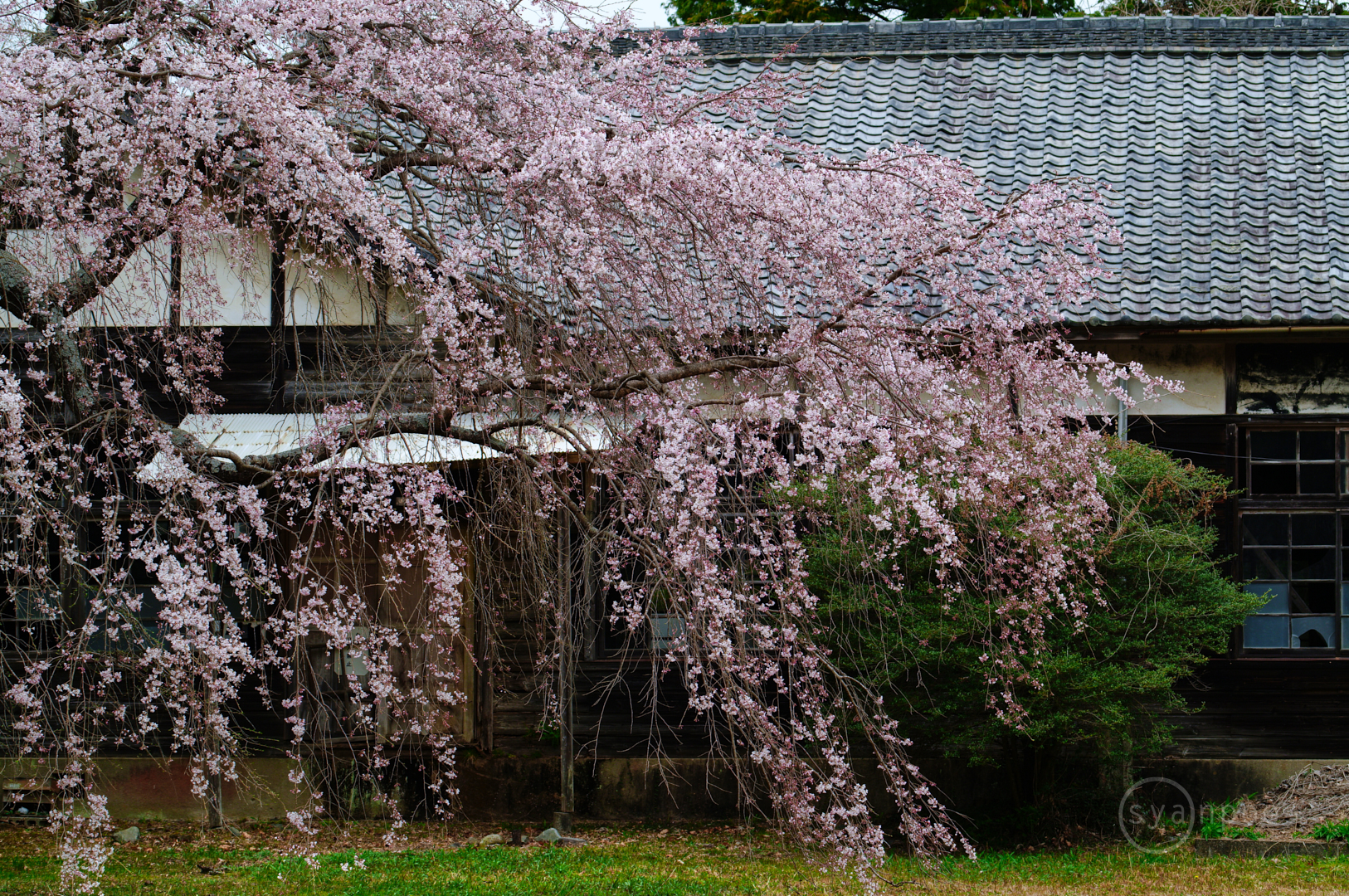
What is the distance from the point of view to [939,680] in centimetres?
738

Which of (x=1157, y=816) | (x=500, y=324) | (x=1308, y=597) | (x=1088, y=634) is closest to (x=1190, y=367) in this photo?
(x=1308, y=597)

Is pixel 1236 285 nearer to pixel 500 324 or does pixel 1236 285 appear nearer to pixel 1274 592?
pixel 1274 592

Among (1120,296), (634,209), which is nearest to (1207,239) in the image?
(1120,296)

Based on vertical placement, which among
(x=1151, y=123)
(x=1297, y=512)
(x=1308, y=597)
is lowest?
(x=1308, y=597)

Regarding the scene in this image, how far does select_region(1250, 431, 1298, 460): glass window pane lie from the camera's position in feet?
28.9

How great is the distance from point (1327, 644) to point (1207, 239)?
3120 millimetres

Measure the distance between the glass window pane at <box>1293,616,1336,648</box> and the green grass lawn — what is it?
2.16 m

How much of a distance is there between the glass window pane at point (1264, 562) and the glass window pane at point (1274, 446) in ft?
2.22

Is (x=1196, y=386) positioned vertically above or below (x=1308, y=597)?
above

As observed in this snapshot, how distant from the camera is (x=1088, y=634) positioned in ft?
23.4

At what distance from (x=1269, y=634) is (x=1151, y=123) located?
4542 millimetres

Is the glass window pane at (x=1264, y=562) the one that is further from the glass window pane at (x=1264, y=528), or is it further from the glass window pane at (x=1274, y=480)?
the glass window pane at (x=1274, y=480)

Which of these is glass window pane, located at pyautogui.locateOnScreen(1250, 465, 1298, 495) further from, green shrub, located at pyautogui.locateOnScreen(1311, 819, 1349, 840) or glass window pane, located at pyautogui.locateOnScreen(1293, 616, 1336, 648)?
green shrub, located at pyautogui.locateOnScreen(1311, 819, 1349, 840)

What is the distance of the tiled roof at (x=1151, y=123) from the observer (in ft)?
28.5
